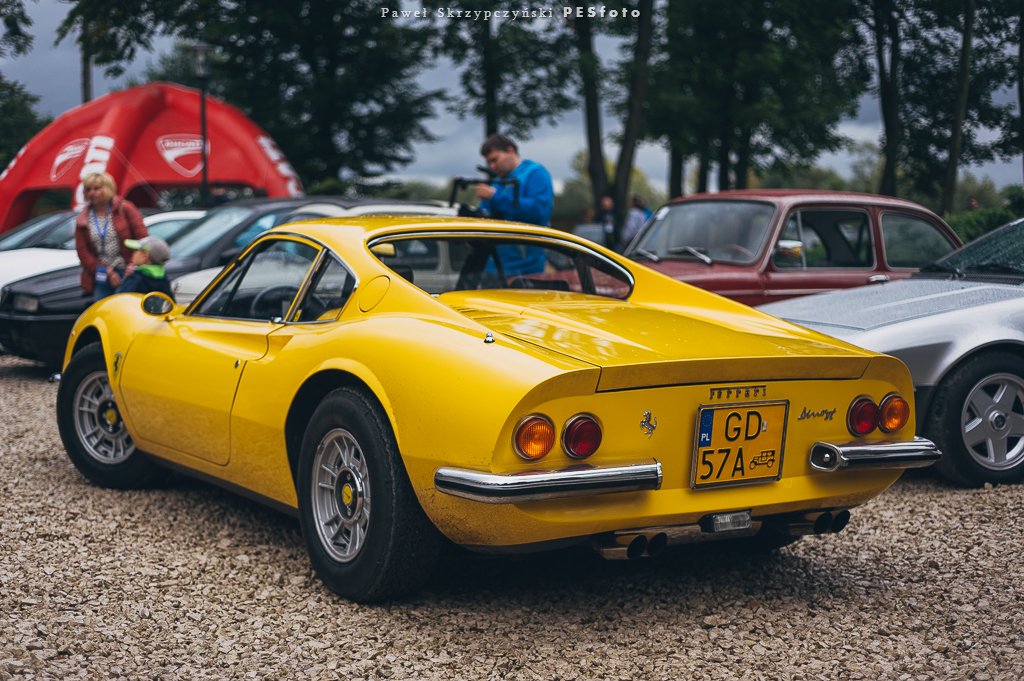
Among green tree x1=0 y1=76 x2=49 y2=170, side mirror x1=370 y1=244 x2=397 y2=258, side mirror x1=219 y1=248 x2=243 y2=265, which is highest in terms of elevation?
green tree x1=0 y1=76 x2=49 y2=170

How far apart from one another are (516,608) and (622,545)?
1.87ft

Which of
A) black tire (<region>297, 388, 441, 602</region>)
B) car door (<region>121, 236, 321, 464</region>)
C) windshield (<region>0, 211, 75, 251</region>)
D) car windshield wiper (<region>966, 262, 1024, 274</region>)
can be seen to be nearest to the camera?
black tire (<region>297, 388, 441, 602</region>)

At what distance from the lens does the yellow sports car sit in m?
3.67

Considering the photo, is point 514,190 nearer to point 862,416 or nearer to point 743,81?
point 862,416

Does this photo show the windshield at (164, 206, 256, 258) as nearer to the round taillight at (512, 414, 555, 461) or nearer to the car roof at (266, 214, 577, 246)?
the car roof at (266, 214, 577, 246)

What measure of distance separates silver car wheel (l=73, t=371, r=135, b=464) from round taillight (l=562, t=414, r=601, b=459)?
314cm

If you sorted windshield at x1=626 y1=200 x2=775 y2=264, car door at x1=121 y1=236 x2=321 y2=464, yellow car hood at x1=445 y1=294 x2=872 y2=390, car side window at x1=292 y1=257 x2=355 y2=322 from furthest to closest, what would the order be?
windshield at x1=626 y1=200 x2=775 y2=264
car door at x1=121 y1=236 x2=321 y2=464
car side window at x1=292 y1=257 x2=355 y2=322
yellow car hood at x1=445 y1=294 x2=872 y2=390

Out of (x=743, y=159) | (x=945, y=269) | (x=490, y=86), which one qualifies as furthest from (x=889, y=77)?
(x=945, y=269)

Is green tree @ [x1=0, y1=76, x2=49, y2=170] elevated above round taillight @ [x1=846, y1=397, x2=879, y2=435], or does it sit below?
above

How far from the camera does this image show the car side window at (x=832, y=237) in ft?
29.1

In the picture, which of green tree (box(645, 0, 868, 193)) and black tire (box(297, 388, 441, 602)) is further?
green tree (box(645, 0, 868, 193))

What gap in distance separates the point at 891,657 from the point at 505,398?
1.47 metres

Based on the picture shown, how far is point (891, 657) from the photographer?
3.76 metres

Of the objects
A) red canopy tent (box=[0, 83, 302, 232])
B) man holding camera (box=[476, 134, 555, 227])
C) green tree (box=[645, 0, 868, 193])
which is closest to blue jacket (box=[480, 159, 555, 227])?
man holding camera (box=[476, 134, 555, 227])
